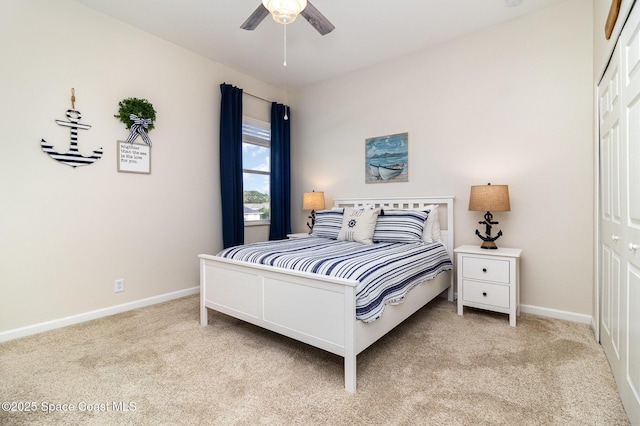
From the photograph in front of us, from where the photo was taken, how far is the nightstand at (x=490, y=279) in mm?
2592

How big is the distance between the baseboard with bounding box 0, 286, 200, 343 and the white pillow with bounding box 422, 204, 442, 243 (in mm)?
2724

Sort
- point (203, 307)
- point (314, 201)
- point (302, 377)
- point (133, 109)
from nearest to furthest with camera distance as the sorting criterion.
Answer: point (302, 377), point (203, 307), point (133, 109), point (314, 201)

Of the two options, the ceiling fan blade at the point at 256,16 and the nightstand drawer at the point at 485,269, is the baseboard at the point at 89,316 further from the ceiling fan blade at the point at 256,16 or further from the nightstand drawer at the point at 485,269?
the nightstand drawer at the point at 485,269

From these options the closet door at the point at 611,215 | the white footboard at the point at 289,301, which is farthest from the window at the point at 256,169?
the closet door at the point at 611,215

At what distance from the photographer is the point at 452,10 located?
2.80 meters

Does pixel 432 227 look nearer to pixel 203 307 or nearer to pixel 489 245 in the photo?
Answer: pixel 489 245

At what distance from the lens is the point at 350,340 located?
67.9 inches

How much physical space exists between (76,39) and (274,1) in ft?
6.63

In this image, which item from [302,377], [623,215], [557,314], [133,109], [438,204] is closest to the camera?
[623,215]

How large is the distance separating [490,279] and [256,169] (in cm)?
316

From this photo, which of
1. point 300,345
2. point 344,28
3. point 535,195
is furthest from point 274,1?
point 535,195

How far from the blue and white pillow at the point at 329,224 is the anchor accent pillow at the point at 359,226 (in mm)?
108

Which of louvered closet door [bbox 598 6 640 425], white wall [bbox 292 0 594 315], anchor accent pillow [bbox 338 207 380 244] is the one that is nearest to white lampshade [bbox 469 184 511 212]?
white wall [bbox 292 0 594 315]

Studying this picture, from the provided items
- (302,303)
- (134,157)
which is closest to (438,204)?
(302,303)
